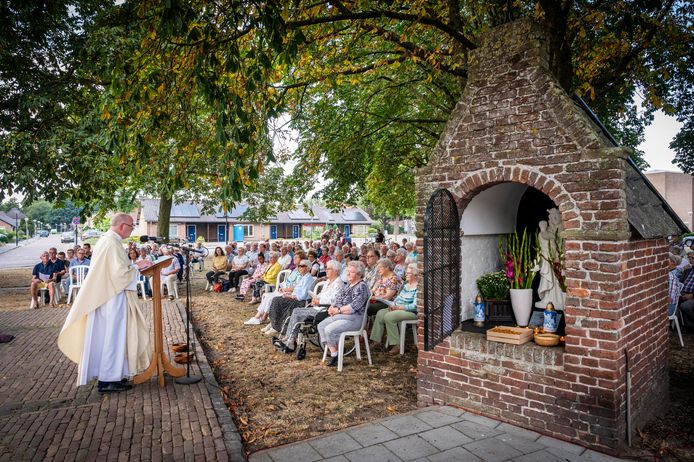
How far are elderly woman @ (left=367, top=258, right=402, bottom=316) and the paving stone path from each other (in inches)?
137

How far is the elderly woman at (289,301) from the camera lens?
8.47 m

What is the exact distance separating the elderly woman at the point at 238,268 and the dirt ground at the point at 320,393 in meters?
5.99

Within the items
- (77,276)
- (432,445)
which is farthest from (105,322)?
(77,276)

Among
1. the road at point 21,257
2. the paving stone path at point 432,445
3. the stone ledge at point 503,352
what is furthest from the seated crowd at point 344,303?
the road at point 21,257

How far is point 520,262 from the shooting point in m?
5.23

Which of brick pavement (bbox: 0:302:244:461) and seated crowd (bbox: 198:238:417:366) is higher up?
seated crowd (bbox: 198:238:417:366)

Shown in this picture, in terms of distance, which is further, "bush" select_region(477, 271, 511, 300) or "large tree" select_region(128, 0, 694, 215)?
"bush" select_region(477, 271, 511, 300)

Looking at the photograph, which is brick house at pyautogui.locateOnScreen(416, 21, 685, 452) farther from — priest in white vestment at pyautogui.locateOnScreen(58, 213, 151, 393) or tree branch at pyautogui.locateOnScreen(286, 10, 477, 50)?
priest in white vestment at pyautogui.locateOnScreen(58, 213, 151, 393)

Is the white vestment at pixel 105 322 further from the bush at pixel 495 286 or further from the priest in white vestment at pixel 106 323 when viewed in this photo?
the bush at pixel 495 286

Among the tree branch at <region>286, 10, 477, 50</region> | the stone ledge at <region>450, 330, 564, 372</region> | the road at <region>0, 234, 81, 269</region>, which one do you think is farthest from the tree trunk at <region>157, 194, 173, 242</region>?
the stone ledge at <region>450, 330, 564, 372</region>

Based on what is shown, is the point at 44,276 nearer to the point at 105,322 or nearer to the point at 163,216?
the point at 163,216

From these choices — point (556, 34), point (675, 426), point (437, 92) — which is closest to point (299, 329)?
point (675, 426)

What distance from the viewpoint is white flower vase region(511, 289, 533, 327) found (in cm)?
503

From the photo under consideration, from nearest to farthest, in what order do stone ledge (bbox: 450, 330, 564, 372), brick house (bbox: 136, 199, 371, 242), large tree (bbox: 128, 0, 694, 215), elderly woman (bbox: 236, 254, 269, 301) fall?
stone ledge (bbox: 450, 330, 564, 372) → large tree (bbox: 128, 0, 694, 215) → elderly woman (bbox: 236, 254, 269, 301) → brick house (bbox: 136, 199, 371, 242)
